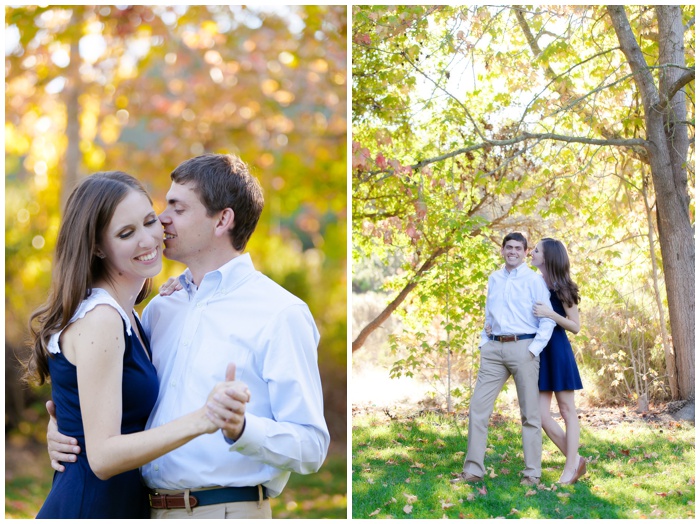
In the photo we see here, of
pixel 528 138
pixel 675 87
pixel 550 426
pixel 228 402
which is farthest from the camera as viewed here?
pixel 675 87

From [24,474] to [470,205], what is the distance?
11.3 ft

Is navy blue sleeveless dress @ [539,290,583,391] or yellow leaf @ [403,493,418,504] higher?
navy blue sleeveless dress @ [539,290,583,391]

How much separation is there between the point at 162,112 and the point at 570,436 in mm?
3230

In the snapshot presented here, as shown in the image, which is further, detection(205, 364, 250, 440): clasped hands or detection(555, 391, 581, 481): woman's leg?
detection(555, 391, 581, 481): woman's leg

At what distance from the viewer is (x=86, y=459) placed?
1.76 meters

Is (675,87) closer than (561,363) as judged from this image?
No

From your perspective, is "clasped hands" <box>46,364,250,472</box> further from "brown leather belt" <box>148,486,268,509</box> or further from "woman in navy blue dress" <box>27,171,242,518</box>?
"brown leather belt" <box>148,486,268,509</box>

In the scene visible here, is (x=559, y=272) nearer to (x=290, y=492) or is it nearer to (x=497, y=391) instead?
(x=497, y=391)

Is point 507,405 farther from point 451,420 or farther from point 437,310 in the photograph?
point 437,310

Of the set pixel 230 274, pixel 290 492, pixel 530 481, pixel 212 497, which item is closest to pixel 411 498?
pixel 530 481

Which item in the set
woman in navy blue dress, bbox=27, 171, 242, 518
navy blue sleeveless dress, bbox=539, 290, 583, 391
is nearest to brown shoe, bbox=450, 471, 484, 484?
navy blue sleeveless dress, bbox=539, 290, 583, 391

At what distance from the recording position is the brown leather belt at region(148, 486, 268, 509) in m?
1.74

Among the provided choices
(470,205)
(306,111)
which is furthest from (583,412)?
(306,111)

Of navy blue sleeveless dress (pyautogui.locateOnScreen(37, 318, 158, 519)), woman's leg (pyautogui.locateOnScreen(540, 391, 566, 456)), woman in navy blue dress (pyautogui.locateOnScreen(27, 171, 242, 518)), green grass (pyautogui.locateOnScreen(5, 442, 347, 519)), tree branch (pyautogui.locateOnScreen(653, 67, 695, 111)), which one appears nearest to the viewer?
woman in navy blue dress (pyautogui.locateOnScreen(27, 171, 242, 518))
